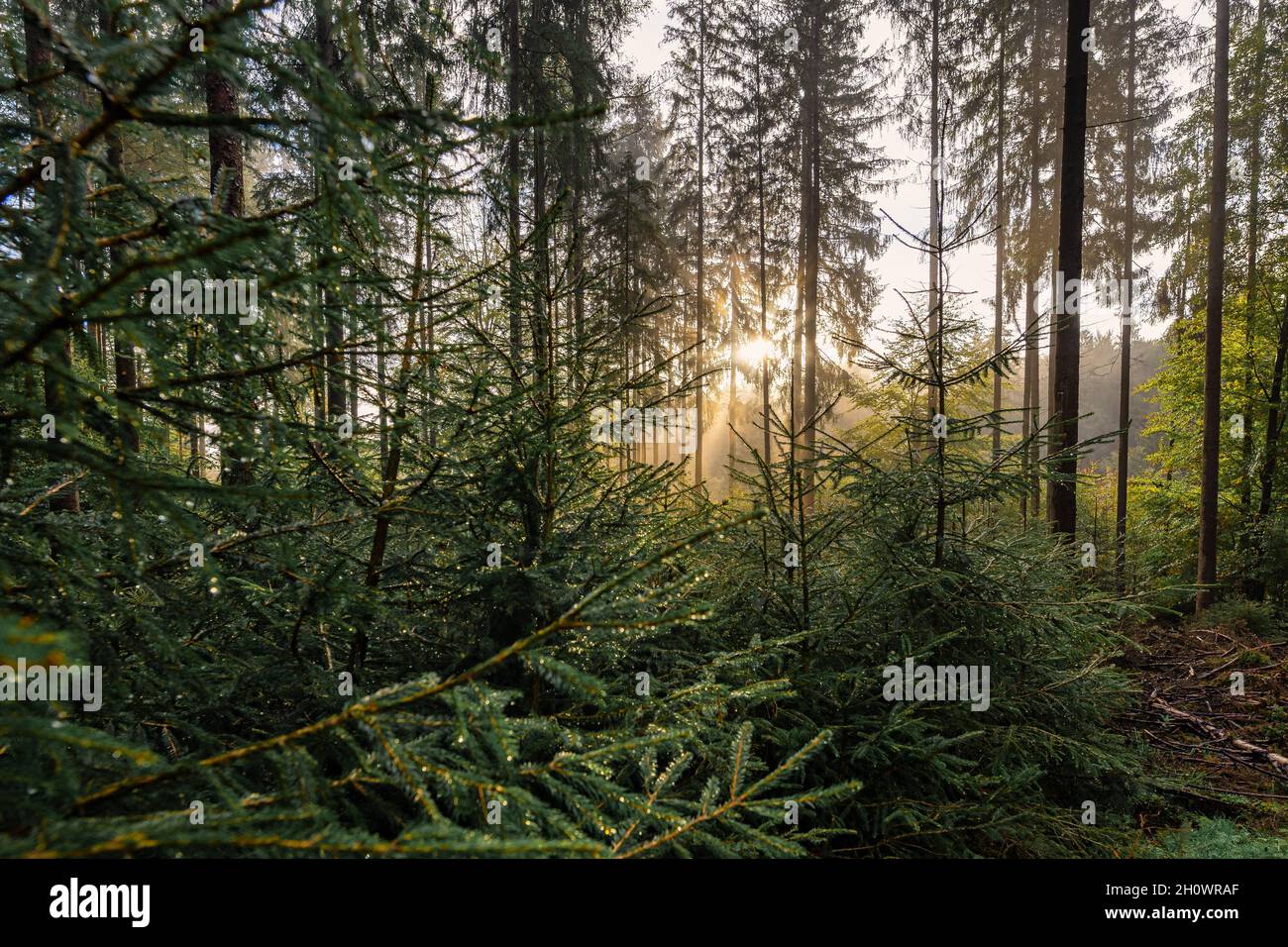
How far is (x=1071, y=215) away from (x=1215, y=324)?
6.35 m

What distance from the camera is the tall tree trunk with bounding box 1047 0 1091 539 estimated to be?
606cm

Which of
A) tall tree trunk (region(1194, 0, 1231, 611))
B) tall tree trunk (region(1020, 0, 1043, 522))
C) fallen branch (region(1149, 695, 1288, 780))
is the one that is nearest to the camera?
fallen branch (region(1149, 695, 1288, 780))

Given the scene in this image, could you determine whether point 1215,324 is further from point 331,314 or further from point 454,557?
point 331,314

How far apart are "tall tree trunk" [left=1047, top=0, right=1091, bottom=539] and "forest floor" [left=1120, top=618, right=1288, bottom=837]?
1.92 metres

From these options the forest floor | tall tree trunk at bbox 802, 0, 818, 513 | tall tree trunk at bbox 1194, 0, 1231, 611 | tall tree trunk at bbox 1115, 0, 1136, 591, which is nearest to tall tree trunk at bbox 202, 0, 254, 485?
the forest floor

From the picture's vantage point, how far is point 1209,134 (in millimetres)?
11758

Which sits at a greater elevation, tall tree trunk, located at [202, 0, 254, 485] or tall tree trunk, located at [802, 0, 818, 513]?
tall tree trunk, located at [802, 0, 818, 513]

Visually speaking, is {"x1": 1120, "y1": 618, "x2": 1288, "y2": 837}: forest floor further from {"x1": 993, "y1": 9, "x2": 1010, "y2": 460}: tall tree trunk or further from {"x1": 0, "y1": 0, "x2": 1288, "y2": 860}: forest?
{"x1": 993, "y1": 9, "x2": 1010, "y2": 460}: tall tree trunk

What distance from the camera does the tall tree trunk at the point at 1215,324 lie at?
31.6ft

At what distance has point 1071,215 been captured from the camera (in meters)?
6.36

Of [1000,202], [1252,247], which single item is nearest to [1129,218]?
[1000,202]

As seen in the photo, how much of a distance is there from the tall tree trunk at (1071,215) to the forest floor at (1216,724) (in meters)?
1.92

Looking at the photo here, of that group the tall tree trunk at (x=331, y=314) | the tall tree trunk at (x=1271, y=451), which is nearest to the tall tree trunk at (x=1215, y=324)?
the tall tree trunk at (x=1271, y=451)

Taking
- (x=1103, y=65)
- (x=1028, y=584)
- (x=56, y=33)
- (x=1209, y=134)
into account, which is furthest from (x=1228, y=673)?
(x=1103, y=65)
